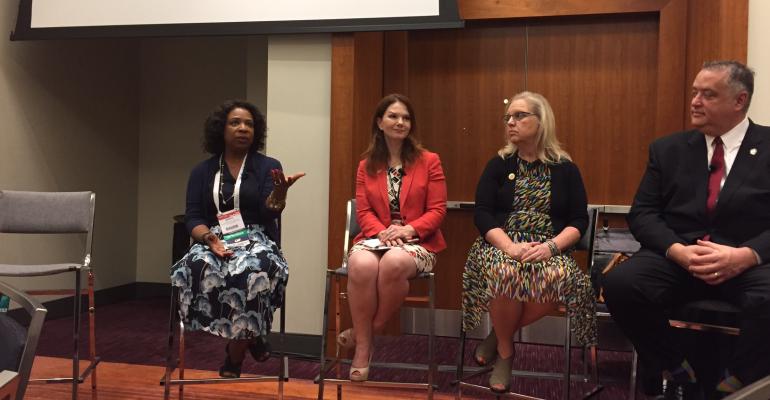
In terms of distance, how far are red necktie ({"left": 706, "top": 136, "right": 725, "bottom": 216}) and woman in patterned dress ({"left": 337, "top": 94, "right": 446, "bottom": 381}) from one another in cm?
116

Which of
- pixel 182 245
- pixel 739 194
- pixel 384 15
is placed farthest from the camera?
pixel 182 245

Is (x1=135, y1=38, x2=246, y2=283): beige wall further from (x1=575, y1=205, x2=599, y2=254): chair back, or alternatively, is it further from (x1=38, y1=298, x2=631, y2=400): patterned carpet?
(x1=575, y1=205, x2=599, y2=254): chair back

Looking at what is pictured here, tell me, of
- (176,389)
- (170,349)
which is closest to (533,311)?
(170,349)

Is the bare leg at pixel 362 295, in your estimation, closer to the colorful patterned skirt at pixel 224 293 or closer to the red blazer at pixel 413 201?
the red blazer at pixel 413 201

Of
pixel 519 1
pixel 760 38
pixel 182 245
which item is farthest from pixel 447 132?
pixel 182 245

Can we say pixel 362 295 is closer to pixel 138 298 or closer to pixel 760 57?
pixel 760 57

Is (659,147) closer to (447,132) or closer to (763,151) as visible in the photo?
(763,151)

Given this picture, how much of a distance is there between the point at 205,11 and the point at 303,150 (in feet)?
3.47

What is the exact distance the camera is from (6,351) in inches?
50.6

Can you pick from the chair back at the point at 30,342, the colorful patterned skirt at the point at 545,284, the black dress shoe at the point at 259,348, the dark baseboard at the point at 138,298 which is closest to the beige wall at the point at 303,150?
the dark baseboard at the point at 138,298

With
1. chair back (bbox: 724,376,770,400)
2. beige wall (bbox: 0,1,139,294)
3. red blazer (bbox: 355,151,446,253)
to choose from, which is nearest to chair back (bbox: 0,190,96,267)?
beige wall (bbox: 0,1,139,294)

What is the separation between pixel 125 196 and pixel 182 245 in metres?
1.08

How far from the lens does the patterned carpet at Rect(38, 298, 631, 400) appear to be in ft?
11.8

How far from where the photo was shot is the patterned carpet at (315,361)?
358 cm
